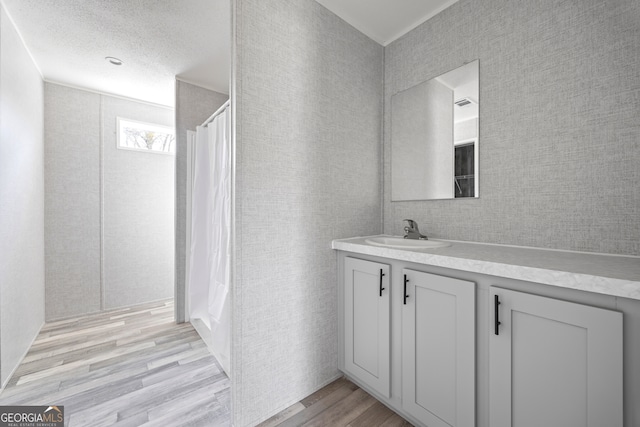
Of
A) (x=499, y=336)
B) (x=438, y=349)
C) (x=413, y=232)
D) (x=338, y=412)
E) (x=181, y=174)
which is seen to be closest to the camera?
(x=499, y=336)

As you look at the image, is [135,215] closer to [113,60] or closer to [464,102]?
[113,60]

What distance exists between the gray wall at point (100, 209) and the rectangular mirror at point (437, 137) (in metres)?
2.94

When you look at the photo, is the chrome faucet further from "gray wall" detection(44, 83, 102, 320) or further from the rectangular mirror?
"gray wall" detection(44, 83, 102, 320)

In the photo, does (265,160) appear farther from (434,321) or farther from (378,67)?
(378,67)

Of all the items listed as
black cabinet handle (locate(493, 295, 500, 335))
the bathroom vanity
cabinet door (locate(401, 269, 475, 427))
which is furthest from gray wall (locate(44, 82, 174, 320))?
black cabinet handle (locate(493, 295, 500, 335))

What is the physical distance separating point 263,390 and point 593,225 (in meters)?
1.84

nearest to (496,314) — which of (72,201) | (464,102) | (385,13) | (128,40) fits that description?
(464,102)

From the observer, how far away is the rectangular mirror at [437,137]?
64.1 inches

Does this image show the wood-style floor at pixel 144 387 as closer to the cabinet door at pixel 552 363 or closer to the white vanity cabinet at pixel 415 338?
the white vanity cabinet at pixel 415 338

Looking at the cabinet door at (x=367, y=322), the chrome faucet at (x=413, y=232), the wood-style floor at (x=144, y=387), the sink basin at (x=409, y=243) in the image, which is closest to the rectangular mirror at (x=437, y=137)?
the chrome faucet at (x=413, y=232)

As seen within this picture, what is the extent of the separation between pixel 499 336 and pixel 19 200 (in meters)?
3.25

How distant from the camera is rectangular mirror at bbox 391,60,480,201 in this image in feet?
5.34

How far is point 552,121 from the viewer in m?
1.32

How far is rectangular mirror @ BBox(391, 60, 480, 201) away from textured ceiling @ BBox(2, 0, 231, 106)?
1.45 m
